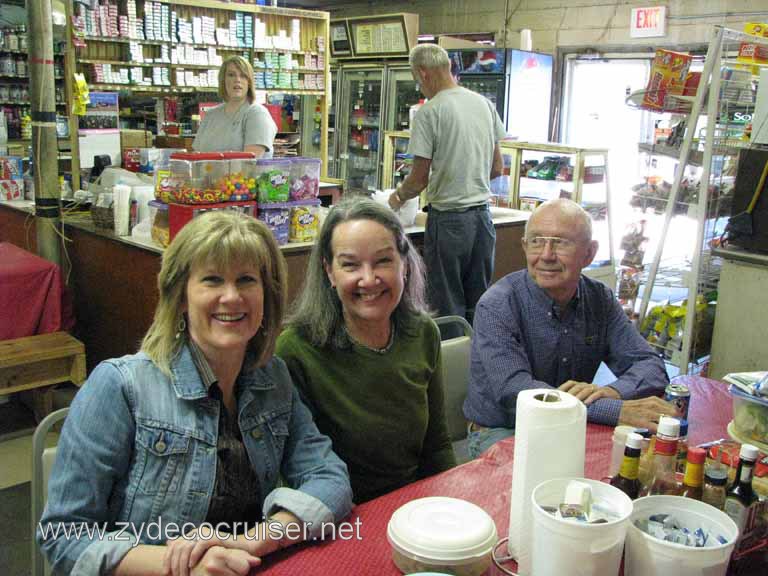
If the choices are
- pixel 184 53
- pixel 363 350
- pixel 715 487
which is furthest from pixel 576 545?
pixel 184 53

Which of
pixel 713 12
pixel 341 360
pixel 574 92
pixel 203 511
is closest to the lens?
pixel 203 511

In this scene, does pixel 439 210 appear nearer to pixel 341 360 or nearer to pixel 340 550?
pixel 341 360

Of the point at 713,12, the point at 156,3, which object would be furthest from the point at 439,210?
the point at 713,12

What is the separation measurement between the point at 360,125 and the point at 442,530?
8.47 meters

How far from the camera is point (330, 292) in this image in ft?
6.23

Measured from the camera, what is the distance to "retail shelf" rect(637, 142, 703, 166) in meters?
3.97

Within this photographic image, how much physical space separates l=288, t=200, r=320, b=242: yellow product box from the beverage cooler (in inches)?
184

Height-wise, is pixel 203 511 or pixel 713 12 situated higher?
pixel 713 12

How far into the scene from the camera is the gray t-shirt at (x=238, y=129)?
15.2 ft

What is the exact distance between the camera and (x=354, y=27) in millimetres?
9078

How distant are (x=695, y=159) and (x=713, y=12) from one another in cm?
420

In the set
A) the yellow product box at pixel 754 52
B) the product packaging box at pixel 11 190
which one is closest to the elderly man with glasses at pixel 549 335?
the yellow product box at pixel 754 52

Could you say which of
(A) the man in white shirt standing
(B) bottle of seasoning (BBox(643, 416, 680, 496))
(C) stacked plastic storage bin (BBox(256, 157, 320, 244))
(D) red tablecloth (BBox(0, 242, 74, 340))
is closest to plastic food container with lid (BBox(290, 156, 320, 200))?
(C) stacked plastic storage bin (BBox(256, 157, 320, 244))

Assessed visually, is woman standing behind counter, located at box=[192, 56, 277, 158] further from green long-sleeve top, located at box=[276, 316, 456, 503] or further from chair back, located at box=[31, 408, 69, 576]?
chair back, located at box=[31, 408, 69, 576]
